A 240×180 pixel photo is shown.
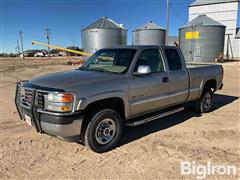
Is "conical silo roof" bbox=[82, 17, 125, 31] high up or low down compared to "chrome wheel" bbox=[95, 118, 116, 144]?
up

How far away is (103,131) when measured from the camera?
4.03 m

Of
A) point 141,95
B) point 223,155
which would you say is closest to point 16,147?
point 141,95

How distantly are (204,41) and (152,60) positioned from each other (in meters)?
25.0

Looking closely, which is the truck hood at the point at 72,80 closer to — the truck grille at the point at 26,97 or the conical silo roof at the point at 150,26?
the truck grille at the point at 26,97

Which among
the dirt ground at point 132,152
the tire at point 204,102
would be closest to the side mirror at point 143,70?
the dirt ground at point 132,152

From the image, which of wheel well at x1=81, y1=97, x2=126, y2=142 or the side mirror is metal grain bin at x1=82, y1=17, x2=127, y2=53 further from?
wheel well at x1=81, y1=97, x2=126, y2=142

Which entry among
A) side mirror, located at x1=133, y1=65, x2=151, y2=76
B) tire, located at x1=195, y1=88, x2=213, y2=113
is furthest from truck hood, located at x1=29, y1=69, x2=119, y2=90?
tire, located at x1=195, y1=88, x2=213, y2=113

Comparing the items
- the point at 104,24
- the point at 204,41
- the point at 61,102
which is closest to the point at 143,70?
the point at 61,102

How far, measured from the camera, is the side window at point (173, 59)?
5.16 m

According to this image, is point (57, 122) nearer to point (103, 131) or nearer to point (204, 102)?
point (103, 131)

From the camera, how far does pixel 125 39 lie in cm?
2705

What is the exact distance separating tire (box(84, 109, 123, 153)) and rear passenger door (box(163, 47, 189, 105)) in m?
1.63

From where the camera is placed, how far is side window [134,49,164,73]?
4.60 m

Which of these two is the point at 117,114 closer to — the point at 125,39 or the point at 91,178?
the point at 91,178
